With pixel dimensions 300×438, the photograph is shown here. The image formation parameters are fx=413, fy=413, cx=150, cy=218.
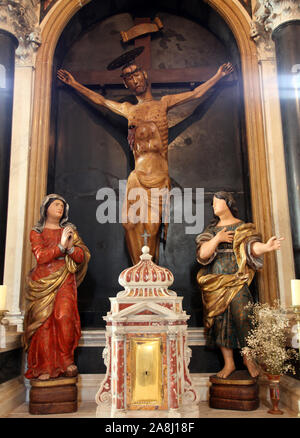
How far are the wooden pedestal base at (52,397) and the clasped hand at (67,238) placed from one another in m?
1.09

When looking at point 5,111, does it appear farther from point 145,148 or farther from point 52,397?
point 52,397

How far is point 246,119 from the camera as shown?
182 inches

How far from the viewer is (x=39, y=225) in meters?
3.79

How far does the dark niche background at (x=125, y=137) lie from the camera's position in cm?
459

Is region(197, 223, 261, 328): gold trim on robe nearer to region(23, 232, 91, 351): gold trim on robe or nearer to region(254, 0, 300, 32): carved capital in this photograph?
region(23, 232, 91, 351): gold trim on robe

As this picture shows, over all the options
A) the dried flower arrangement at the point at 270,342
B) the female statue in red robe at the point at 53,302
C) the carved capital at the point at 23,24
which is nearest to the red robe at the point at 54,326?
the female statue in red robe at the point at 53,302

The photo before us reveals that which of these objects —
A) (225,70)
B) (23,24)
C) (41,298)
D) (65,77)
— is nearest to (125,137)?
(65,77)

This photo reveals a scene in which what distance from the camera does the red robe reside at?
342 centimetres

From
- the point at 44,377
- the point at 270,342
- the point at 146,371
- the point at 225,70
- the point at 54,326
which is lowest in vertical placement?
the point at 44,377

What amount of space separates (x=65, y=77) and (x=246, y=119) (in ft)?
7.11

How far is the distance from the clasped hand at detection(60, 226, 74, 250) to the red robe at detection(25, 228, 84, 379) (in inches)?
2.8

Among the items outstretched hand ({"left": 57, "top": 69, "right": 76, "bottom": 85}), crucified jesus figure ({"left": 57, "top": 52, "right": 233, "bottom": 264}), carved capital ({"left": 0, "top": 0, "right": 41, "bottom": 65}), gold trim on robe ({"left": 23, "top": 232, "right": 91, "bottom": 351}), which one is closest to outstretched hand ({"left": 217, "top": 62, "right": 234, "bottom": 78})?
crucified jesus figure ({"left": 57, "top": 52, "right": 233, "bottom": 264})
